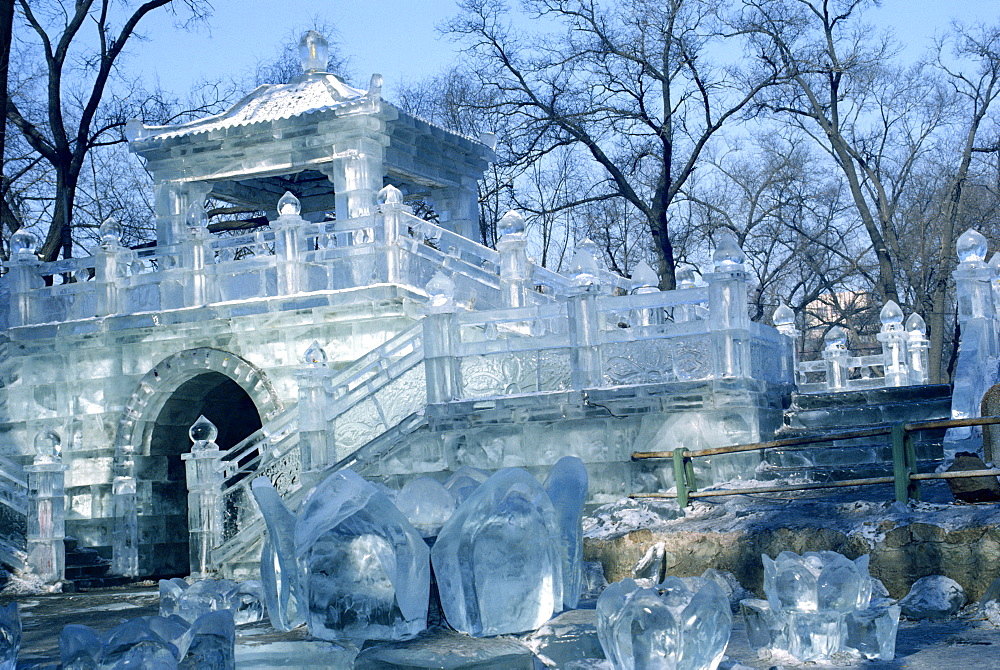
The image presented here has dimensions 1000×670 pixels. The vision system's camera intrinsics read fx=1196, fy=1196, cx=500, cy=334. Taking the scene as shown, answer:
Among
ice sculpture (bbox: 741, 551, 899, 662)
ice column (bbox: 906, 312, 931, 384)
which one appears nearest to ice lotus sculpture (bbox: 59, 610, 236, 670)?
ice sculpture (bbox: 741, 551, 899, 662)

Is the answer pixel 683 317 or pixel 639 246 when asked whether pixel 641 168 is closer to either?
pixel 639 246

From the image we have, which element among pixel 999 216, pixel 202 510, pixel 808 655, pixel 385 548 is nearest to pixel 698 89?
pixel 999 216

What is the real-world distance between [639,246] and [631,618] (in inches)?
1164

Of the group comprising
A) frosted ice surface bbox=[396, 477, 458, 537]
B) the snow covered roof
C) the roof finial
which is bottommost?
frosted ice surface bbox=[396, 477, 458, 537]

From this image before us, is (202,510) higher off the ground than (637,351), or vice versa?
(637,351)

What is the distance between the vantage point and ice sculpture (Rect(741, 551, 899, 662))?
6.95 m

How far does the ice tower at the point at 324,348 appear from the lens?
13.3 meters

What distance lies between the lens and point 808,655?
23.4ft

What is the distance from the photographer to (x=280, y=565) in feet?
19.3

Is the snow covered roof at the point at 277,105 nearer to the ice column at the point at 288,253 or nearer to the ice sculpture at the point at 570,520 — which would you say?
the ice column at the point at 288,253

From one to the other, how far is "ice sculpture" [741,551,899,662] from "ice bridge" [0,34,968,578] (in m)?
5.70

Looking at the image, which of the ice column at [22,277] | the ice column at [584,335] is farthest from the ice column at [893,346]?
the ice column at [22,277]

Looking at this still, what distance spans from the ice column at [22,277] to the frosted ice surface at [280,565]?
13745 millimetres

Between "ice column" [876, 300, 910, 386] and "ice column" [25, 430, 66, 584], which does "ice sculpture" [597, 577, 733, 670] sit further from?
"ice column" [876, 300, 910, 386]
